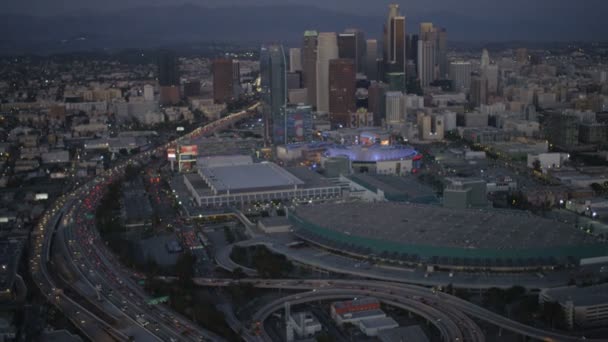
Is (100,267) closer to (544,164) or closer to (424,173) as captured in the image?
(424,173)

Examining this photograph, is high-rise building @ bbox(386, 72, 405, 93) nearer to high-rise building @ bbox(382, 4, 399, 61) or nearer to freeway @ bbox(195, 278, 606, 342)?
high-rise building @ bbox(382, 4, 399, 61)

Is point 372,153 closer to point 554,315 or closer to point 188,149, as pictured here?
point 188,149

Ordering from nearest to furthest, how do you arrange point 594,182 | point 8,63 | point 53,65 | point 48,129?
point 594,182, point 48,129, point 8,63, point 53,65

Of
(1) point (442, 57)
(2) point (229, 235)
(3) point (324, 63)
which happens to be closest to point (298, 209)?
(2) point (229, 235)

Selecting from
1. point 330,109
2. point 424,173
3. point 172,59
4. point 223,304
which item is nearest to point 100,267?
point 223,304

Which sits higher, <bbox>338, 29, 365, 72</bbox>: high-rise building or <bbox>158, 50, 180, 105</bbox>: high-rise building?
<bbox>338, 29, 365, 72</bbox>: high-rise building

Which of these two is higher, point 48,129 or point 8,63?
point 8,63

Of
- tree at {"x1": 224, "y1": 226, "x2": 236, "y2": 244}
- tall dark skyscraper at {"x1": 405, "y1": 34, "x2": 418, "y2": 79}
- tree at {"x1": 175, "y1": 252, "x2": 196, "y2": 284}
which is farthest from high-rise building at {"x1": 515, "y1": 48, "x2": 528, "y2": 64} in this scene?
tree at {"x1": 175, "y1": 252, "x2": 196, "y2": 284}
